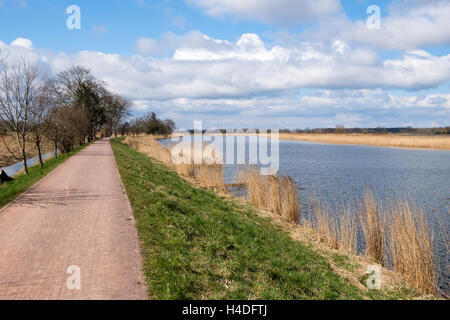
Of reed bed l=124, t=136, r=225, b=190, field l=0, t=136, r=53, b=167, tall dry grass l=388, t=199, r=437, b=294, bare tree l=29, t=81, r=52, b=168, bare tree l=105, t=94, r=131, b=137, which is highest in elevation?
bare tree l=105, t=94, r=131, b=137

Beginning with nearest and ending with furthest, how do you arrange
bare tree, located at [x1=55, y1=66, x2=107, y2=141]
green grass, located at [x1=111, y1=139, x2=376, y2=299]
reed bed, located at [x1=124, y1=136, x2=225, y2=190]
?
green grass, located at [x1=111, y1=139, x2=376, y2=299]
reed bed, located at [x1=124, y1=136, x2=225, y2=190]
bare tree, located at [x1=55, y1=66, x2=107, y2=141]

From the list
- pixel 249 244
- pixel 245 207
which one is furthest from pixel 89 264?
pixel 245 207

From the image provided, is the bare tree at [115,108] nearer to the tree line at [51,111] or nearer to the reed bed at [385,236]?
the tree line at [51,111]

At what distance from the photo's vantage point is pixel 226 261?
673cm

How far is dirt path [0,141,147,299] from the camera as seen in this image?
4.78 m

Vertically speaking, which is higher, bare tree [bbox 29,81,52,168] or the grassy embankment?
bare tree [bbox 29,81,52,168]

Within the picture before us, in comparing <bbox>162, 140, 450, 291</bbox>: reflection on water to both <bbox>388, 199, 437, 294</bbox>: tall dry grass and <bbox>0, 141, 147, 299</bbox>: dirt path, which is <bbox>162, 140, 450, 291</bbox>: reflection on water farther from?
<bbox>0, 141, 147, 299</bbox>: dirt path

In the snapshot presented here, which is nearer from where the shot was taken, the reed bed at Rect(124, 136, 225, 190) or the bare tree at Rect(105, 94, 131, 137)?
the reed bed at Rect(124, 136, 225, 190)

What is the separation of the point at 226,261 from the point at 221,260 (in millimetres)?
114

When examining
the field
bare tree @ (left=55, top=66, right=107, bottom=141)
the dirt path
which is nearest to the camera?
the dirt path

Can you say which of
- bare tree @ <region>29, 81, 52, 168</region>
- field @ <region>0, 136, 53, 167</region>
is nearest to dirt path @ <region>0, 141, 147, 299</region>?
bare tree @ <region>29, 81, 52, 168</region>

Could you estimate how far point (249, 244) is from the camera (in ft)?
27.3

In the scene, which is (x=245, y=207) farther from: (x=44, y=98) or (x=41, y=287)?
(x=44, y=98)

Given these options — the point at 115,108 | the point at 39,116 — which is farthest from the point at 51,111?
the point at 115,108
